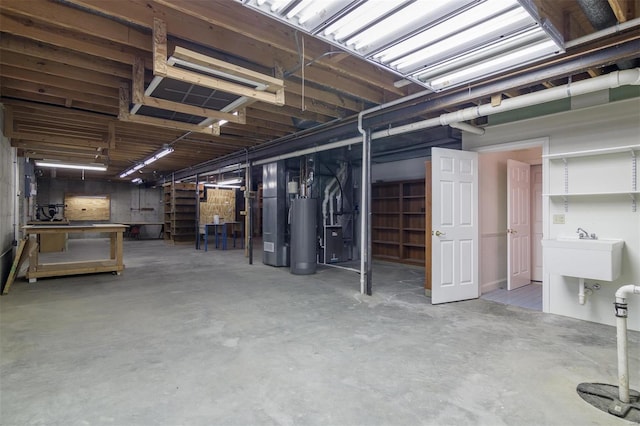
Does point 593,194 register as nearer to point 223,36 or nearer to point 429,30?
point 429,30

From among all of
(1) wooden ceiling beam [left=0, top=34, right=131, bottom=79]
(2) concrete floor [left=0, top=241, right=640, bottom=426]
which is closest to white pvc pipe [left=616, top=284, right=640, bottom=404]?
(2) concrete floor [left=0, top=241, right=640, bottom=426]

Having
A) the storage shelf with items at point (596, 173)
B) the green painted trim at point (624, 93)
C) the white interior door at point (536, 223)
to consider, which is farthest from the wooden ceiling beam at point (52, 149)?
the white interior door at point (536, 223)

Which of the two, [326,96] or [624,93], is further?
[326,96]

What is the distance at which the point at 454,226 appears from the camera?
168 inches

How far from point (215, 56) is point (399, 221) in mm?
5602

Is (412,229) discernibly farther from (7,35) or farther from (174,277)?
(7,35)

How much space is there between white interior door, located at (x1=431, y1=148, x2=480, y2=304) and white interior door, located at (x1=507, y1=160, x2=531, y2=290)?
29.7 inches

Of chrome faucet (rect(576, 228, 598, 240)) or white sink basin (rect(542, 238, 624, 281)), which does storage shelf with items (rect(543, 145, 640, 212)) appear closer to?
chrome faucet (rect(576, 228, 598, 240))

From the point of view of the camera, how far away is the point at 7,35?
112 inches

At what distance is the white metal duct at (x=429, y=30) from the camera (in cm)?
194

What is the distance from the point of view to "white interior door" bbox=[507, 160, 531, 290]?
4836 millimetres

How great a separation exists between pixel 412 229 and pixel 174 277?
16.2 ft

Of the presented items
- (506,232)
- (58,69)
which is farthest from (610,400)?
(58,69)

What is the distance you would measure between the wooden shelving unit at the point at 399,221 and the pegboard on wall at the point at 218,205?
6752mm
